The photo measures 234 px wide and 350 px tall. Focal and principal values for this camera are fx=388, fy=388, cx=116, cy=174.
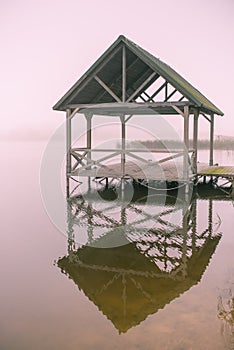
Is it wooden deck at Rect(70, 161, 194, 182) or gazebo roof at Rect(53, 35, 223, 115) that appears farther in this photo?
wooden deck at Rect(70, 161, 194, 182)

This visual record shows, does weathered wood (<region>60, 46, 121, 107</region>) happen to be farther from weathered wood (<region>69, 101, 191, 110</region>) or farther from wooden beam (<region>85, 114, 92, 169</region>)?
wooden beam (<region>85, 114, 92, 169</region>)

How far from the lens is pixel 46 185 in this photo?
17938 mm

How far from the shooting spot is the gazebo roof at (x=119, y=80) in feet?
41.8

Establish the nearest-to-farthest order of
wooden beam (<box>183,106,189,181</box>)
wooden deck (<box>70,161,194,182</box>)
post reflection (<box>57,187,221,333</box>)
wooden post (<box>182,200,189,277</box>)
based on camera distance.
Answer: post reflection (<box>57,187,221,333</box>)
wooden post (<box>182,200,189,277</box>)
wooden beam (<box>183,106,189,181</box>)
wooden deck (<box>70,161,194,182</box>)

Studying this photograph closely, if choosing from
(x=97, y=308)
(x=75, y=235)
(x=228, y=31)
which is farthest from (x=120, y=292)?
(x=228, y=31)

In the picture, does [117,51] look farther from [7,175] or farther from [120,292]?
[7,175]

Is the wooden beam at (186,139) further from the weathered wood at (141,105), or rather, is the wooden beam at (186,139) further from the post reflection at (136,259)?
the post reflection at (136,259)

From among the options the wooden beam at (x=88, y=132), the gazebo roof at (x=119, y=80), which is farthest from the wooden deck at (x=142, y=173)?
the gazebo roof at (x=119, y=80)

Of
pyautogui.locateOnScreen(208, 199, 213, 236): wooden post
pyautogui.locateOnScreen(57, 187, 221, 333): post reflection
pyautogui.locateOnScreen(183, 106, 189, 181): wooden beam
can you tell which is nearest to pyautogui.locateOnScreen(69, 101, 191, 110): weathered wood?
pyautogui.locateOnScreen(183, 106, 189, 181): wooden beam

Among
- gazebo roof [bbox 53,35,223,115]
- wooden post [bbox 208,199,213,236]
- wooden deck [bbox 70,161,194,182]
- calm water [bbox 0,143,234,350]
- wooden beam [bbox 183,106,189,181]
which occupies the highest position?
gazebo roof [bbox 53,35,223,115]

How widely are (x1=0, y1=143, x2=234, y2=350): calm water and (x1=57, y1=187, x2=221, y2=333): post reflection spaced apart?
16 mm

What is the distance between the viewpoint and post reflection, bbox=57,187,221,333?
5770 mm

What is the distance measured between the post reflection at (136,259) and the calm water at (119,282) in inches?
0.6

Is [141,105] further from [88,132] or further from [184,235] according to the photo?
[184,235]
